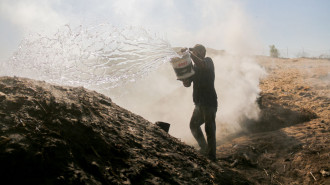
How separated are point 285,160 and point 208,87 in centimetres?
151

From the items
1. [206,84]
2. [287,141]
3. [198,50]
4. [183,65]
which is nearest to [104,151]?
[183,65]

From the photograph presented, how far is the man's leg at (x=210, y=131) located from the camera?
3.56m

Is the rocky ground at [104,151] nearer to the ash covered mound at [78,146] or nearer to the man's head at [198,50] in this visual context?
the ash covered mound at [78,146]

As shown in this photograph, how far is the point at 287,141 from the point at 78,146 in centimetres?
355

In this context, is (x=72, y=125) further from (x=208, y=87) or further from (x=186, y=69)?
(x=208, y=87)

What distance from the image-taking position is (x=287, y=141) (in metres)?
4.19

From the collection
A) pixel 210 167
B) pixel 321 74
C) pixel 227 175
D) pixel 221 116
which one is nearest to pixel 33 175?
pixel 210 167

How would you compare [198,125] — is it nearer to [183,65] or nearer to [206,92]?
[206,92]

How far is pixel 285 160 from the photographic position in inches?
142

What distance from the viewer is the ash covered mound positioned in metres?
1.62

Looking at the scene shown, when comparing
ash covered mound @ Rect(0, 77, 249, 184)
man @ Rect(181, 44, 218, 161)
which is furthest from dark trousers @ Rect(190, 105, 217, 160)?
ash covered mound @ Rect(0, 77, 249, 184)

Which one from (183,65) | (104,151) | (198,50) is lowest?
(104,151)

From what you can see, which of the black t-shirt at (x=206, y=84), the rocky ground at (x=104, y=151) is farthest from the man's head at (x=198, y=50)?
the rocky ground at (x=104, y=151)

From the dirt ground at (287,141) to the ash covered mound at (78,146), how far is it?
2.76 ft
